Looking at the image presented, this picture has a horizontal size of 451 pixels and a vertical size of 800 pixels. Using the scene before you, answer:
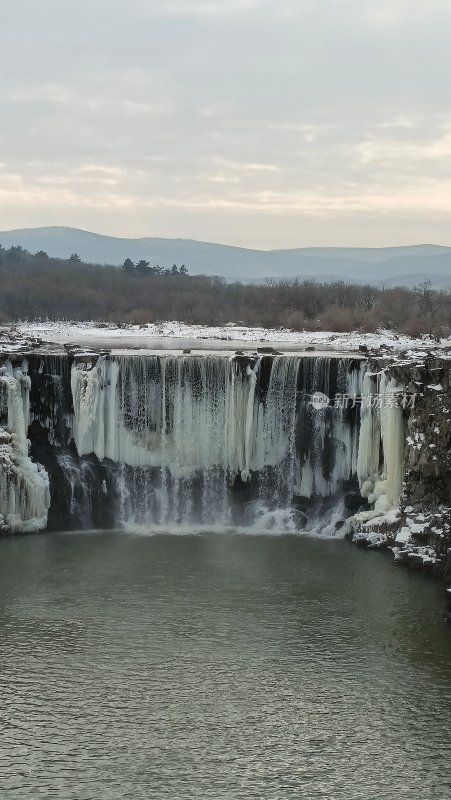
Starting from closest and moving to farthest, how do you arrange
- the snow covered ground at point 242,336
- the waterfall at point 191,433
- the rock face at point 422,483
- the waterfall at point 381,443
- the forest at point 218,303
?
the rock face at point 422,483, the waterfall at point 381,443, the waterfall at point 191,433, the snow covered ground at point 242,336, the forest at point 218,303

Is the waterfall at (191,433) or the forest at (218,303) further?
the forest at (218,303)

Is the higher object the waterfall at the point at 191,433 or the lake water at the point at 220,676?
the waterfall at the point at 191,433

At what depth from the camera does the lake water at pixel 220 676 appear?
13875 mm

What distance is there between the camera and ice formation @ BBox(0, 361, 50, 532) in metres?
26.3

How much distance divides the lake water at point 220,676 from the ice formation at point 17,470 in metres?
2.13

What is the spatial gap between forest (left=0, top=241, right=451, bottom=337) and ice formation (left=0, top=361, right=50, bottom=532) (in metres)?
27.8

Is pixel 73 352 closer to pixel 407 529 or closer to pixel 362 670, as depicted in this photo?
pixel 407 529

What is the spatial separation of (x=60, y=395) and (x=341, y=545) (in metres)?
9.61

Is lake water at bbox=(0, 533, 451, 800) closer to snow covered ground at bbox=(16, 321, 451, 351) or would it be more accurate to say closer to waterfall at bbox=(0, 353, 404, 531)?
waterfall at bbox=(0, 353, 404, 531)

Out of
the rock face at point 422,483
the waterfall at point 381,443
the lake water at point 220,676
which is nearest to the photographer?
the lake water at point 220,676

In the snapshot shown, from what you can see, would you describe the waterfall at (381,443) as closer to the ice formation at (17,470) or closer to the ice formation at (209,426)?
the ice formation at (209,426)

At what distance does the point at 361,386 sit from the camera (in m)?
27.8

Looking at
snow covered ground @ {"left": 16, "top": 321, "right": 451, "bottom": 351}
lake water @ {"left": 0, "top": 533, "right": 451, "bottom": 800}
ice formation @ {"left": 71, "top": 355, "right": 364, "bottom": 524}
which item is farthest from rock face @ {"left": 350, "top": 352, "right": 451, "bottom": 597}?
snow covered ground @ {"left": 16, "top": 321, "right": 451, "bottom": 351}

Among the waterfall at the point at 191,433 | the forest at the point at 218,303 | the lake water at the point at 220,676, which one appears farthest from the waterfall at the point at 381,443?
the forest at the point at 218,303
